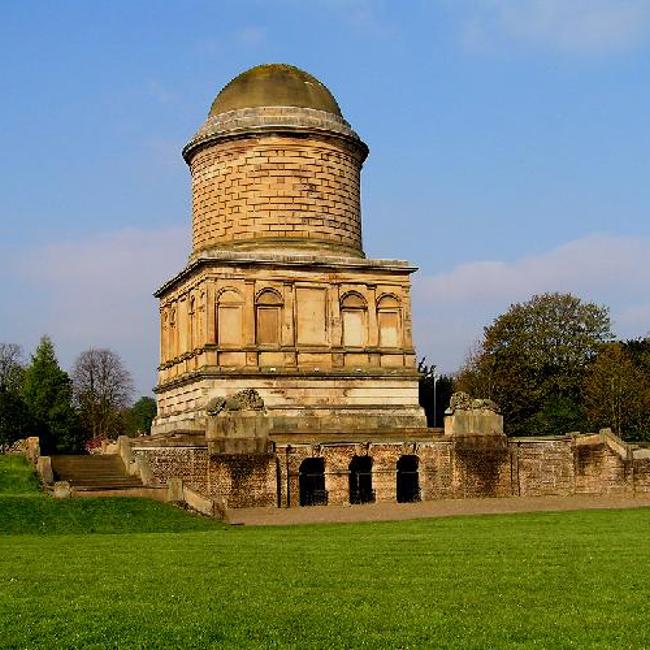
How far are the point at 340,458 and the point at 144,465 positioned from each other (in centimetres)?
628

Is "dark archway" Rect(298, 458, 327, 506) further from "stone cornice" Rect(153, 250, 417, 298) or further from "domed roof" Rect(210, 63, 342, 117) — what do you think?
Result: "domed roof" Rect(210, 63, 342, 117)

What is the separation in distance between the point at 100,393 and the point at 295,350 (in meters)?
47.2

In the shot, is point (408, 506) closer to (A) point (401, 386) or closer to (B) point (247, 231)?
(A) point (401, 386)

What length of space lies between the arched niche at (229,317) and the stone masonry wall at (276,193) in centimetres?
308

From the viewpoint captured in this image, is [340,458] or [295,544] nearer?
[295,544]

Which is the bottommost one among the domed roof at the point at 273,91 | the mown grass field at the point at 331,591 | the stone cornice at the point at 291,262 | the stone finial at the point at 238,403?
the mown grass field at the point at 331,591

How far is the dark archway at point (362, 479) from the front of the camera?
109 ft

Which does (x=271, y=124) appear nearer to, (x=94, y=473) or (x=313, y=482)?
(x=313, y=482)

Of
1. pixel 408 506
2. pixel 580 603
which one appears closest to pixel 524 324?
→ pixel 408 506

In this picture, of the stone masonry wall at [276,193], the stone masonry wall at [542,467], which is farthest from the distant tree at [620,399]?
the stone masonry wall at [276,193]

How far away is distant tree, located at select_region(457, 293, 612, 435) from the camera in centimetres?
5819

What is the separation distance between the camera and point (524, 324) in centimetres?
6025

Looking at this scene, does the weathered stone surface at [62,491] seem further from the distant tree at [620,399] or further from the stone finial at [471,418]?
the distant tree at [620,399]

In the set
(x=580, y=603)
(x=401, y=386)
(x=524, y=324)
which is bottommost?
(x=580, y=603)
